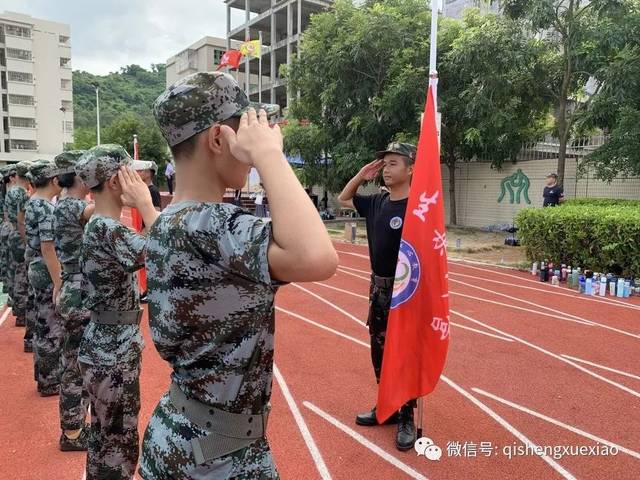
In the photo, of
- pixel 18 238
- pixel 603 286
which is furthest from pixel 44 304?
pixel 603 286

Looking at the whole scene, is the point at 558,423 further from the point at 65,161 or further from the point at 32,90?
the point at 32,90

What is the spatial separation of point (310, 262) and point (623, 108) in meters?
12.1

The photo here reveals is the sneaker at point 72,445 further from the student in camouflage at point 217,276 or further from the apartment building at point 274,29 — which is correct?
→ the apartment building at point 274,29

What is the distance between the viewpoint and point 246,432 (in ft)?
4.22

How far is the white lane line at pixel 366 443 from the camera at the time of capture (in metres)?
3.01

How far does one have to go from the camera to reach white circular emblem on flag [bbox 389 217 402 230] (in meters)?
3.45

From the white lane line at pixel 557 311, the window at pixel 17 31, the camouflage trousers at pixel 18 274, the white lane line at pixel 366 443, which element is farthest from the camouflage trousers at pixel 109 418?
the window at pixel 17 31

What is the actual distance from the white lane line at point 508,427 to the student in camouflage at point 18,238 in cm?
478

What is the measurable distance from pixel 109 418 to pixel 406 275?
1.87 m

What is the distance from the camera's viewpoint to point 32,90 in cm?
4791

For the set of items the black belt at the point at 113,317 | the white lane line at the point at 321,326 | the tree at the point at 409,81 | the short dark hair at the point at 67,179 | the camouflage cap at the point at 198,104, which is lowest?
the white lane line at the point at 321,326

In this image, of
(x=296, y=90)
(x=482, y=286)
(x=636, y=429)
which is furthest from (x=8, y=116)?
(x=636, y=429)

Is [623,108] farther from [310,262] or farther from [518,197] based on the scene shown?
[310,262]

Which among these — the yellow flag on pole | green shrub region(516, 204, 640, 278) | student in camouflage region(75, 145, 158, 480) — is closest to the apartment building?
the yellow flag on pole
